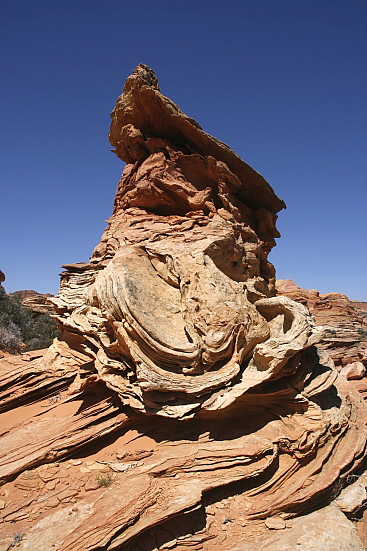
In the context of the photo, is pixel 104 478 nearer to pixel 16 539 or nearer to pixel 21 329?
pixel 16 539

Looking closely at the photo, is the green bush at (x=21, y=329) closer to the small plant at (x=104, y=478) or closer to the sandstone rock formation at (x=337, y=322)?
the small plant at (x=104, y=478)

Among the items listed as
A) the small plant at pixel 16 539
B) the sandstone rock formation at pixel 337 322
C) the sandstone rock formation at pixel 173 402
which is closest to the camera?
the small plant at pixel 16 539

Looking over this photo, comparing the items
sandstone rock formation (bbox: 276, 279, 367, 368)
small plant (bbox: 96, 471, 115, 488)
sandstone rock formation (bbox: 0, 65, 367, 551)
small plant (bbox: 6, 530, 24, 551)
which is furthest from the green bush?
sandstone rock formation (bbox: 276, 279, 367, 368)

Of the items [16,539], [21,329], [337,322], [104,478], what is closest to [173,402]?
[104,478]

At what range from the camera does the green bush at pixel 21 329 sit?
15.0 m

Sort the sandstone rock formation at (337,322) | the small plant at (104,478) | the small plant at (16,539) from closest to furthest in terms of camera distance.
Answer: the small plant at (16,539)
the small plant at (104,478)
the sandstone rock formation at (337,322)

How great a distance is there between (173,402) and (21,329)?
1430 centimetres

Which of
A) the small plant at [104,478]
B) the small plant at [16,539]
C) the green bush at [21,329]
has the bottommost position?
the small plant at [16,539]

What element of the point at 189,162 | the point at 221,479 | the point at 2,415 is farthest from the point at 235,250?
the point at 2,415

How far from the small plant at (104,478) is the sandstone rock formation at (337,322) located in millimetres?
14172

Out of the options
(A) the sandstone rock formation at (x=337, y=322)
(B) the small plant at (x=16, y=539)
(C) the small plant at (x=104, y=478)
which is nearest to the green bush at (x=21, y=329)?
(C) the small plant at (x=104, y=478)

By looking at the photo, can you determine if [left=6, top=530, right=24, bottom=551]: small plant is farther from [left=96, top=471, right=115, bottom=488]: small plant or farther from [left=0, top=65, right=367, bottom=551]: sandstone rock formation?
[left=96, top=471, right=115, bottom=488]: small plant

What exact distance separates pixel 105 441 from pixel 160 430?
1214mm

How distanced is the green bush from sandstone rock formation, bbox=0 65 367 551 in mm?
5293
